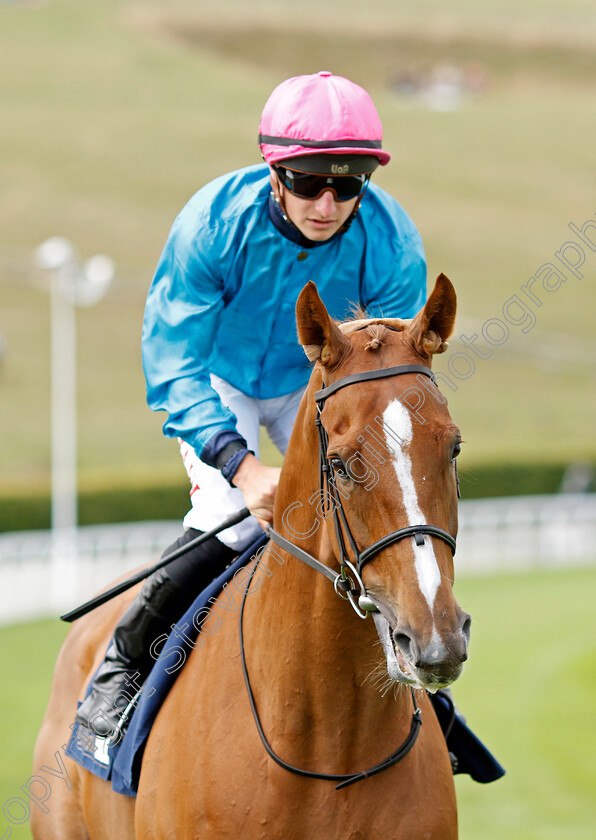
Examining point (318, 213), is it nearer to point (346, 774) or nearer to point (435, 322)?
point (435, 322)

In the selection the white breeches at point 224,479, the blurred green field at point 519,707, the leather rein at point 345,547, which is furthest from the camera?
the blurred green field at point 519,707

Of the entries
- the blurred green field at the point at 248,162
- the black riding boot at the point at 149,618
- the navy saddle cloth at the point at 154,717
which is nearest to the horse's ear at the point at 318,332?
the navy saddle cloth at the point at 154,717

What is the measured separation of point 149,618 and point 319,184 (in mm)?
1514

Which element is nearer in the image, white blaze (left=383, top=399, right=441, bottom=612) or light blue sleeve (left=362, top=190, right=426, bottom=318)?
white blaze (left=383, top=399, right=441, bottom=612)

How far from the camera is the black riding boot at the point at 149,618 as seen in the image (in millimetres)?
3332

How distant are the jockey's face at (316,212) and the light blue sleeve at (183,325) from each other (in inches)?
11.1

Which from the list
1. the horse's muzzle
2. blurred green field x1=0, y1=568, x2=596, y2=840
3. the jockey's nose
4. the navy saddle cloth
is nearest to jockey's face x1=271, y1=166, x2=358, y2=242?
the jockey's nose

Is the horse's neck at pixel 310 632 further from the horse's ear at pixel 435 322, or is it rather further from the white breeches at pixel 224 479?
the white breeches at pixel 224 479

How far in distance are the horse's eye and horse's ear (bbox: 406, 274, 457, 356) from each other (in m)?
0.37

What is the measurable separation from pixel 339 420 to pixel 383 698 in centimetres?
79

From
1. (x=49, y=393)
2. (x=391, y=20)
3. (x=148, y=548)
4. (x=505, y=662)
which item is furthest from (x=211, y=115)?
(x=505, y=662)

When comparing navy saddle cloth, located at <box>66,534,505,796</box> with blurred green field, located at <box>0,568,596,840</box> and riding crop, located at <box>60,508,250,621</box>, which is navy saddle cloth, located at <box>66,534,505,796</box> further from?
blurred green field, located at <box>0,568,596,840</box>

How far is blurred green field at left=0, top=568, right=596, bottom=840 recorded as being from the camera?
7035 millimetres

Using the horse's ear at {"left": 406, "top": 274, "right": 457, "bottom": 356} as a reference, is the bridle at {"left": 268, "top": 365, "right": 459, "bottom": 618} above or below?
below
